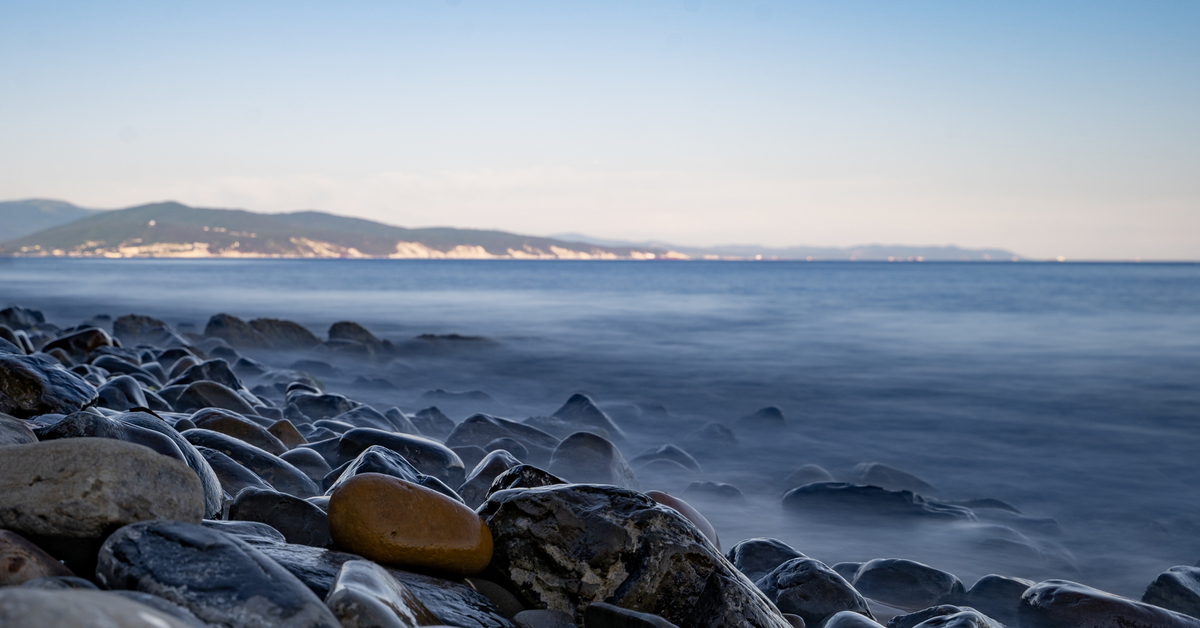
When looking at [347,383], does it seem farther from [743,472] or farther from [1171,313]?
[1171,313]

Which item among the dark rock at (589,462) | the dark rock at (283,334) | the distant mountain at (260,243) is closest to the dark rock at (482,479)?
the dark rock at (589,462)

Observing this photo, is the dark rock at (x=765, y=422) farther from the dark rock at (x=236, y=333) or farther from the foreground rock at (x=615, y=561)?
the dark rock at (x=236, y=333)

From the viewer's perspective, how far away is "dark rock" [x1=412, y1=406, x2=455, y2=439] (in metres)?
7.45

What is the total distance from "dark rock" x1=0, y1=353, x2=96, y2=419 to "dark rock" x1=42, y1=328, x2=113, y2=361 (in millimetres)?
5164

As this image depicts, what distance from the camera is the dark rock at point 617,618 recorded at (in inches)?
87.4

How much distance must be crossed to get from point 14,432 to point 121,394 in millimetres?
2631

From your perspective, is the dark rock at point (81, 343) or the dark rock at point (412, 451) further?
the dark rock at point (81, 343)

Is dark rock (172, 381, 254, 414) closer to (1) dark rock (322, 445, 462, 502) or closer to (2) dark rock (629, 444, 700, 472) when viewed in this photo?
(1) dark rock (322, 445, 462, 502)

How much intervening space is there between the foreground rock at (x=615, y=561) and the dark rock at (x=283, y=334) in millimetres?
13248

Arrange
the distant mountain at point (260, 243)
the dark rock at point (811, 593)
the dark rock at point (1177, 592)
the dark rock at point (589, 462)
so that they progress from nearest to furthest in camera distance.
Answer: the dark rock at point (811, 593)
the dark rock at point (1177, 592)
the dark rock at point (589, 462)
the distant mountain at point (260, 243)

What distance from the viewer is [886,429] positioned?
32.6ft

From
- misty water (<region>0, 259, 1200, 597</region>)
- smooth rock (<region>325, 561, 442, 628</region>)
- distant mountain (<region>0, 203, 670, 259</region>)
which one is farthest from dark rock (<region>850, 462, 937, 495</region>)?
distant mountain (<region>0, 203, 670, 259</region>)

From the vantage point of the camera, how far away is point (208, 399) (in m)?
5.97

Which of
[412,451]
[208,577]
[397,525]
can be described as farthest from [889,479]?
[208,577]
